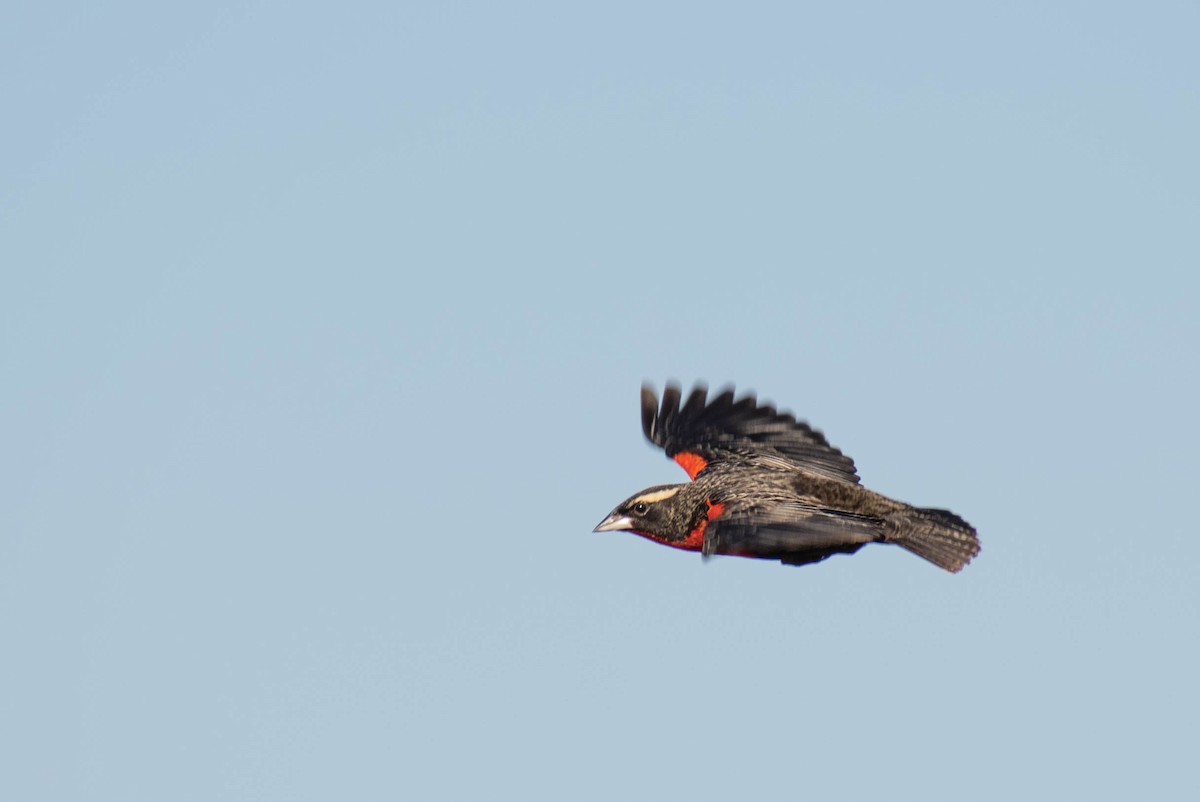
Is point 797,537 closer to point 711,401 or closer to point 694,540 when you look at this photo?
point 694,540

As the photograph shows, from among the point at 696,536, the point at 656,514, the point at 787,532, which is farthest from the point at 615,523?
the point at 787,532

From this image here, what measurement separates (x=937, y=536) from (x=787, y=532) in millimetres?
2807

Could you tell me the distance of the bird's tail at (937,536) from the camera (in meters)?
20.6

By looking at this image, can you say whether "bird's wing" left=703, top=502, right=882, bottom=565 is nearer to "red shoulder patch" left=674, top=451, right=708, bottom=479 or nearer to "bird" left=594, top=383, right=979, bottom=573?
"bird" left=594, top=383, right=979, bottom=573

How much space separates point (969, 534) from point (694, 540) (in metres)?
3.59

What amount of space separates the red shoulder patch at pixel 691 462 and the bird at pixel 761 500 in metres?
0.02

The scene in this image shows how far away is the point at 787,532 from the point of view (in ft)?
62.5

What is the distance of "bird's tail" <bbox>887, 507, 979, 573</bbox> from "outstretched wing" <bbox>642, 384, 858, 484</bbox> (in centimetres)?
237

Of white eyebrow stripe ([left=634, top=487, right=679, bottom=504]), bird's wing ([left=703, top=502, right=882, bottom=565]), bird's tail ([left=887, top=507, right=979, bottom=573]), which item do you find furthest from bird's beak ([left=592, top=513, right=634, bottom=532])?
bird's tail ([left=887, top=507, right=979, bottom=573])

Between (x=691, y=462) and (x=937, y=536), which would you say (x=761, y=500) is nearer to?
(x=937, y=536)

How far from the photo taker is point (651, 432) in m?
25.6

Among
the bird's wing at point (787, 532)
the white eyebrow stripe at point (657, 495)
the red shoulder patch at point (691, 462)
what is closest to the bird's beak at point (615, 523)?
the white eyebrow stripe at point (657, 495)

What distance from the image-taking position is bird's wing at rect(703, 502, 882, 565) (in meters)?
18.9

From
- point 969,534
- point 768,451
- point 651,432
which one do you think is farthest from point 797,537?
point 651,432
